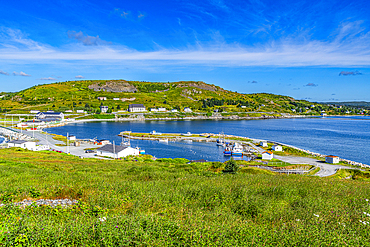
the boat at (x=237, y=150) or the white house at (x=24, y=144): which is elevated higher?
the white house at (x=24, y=144)

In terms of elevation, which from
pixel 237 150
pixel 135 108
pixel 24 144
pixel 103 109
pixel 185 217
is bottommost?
pixel 237 150

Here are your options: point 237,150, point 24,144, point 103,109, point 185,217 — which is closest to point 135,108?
point 103,109

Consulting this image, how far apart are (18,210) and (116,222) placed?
4025 mm

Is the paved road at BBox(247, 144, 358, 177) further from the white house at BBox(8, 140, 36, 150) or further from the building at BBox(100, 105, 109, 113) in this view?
the building at BBox(100, 105, 109, 113)

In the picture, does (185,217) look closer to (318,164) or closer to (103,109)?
(318,164)

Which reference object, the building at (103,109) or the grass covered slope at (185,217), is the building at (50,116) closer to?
the building at (103,109)

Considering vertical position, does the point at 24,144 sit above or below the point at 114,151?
above

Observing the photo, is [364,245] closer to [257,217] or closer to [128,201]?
[257,217]

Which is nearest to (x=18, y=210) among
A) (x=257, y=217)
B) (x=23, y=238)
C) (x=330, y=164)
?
(x=23, y=238)

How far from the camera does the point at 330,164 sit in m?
44.3

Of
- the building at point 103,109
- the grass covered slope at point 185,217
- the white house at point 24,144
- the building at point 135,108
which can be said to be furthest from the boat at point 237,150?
the building at point 103,109

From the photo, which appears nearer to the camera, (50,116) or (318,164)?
(318,164)

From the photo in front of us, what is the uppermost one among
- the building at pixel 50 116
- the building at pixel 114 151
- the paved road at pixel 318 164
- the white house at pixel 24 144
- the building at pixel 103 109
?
the building at pixel 103 109

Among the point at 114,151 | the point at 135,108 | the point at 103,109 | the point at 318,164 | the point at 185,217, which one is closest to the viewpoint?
the point at 185,217
